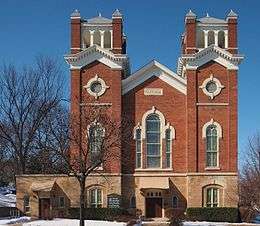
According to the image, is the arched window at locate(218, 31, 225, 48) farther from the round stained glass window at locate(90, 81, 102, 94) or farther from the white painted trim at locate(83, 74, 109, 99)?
the round stained glass window at locate(90, 81, 102, 94)

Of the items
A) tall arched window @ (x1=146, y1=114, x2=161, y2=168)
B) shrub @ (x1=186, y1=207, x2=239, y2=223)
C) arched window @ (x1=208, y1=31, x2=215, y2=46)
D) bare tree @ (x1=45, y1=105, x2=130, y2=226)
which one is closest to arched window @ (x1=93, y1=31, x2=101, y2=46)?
bare tree @ (x1=45, y1=105, x2=130, y2=226)

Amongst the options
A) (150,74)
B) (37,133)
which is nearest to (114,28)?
(150,74)

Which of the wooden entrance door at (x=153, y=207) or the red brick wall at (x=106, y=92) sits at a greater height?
the red brick wall at (x=106, y=92)

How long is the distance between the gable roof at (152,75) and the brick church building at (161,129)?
0.08 metres

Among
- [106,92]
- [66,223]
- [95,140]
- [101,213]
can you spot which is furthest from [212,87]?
[66,223]

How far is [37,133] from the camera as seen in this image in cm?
6222

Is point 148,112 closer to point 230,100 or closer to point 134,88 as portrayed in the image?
point 134,88

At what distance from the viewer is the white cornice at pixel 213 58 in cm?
4797

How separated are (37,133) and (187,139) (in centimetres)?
2016

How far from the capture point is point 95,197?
156ft

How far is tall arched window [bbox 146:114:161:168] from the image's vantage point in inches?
1909

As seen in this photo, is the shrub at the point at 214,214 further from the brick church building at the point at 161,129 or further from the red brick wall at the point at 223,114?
the red brick wall at the point at 223,114

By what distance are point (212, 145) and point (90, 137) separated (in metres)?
11.6

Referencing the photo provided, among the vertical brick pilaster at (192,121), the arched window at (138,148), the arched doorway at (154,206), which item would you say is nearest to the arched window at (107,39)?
the vertical brick pilaster at (192,121)
